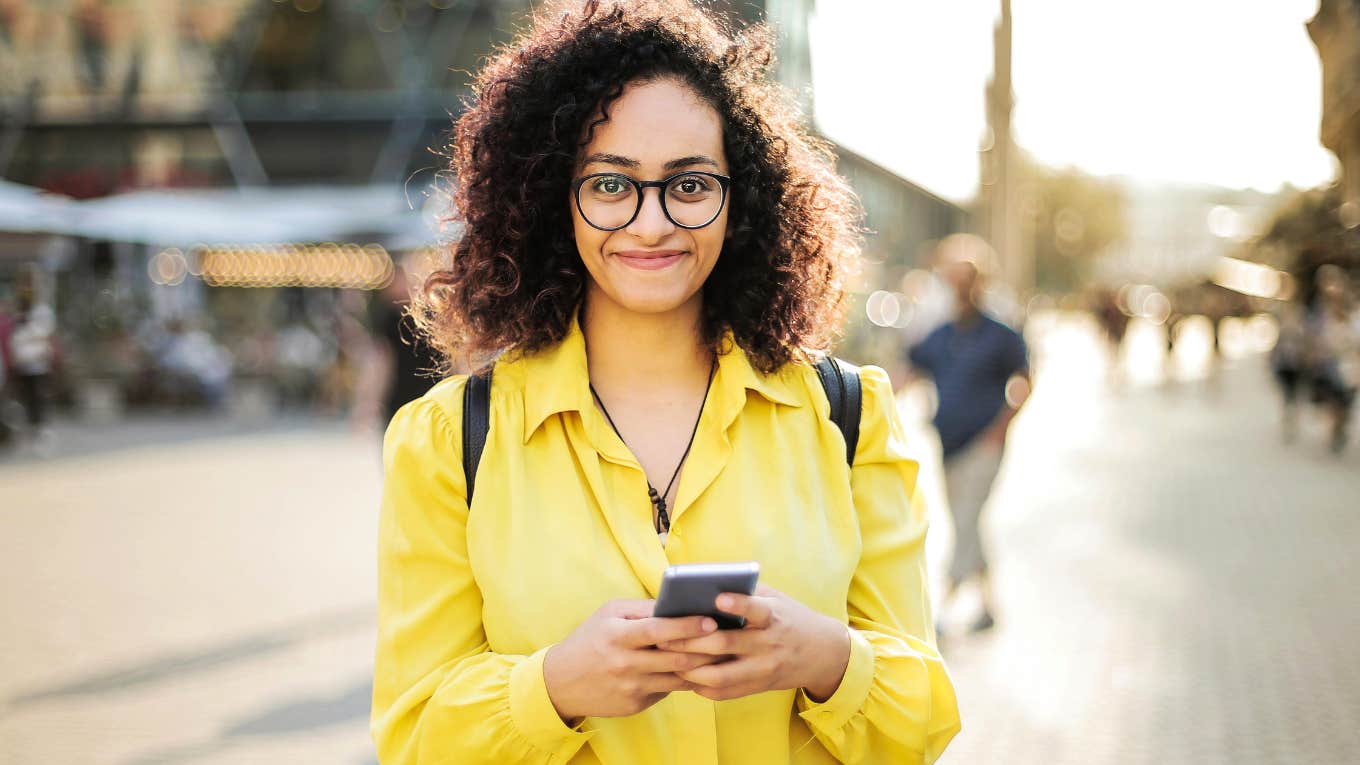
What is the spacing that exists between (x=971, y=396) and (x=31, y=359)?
12.5 metres

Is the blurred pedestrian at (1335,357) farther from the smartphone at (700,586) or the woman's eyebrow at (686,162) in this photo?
the smartphone at (700,586)

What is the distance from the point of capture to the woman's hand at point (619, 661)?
65.7 inches

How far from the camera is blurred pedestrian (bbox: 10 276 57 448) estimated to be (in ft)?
50.7

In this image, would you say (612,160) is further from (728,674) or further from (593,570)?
(728,674)

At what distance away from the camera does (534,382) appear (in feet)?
6.73

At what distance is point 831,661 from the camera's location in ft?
6.03

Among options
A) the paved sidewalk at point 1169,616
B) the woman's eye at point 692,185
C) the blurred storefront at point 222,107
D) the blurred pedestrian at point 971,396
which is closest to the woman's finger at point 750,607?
the woman's eye at point 692,185

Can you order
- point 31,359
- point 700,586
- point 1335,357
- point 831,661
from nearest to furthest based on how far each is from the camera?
point 700,586 < point 831,661 < point 1335,357 < point 31,359

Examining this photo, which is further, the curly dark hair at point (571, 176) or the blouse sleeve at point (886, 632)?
the curly dark hair at point (571, 176)

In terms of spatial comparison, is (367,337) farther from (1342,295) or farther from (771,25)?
(771,25)

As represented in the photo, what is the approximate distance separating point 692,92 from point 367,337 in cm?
1901

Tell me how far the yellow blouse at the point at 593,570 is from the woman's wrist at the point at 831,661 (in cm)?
2

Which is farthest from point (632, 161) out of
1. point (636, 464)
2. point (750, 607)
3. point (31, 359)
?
point (31, 359)

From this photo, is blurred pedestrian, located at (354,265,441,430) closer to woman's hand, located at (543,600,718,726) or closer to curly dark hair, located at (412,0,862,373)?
curly dark hair, located at (412,0,862,373)
